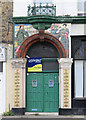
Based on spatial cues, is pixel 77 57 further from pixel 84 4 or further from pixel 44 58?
pixel 84 4

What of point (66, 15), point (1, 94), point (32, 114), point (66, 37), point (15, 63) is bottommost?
point (32, 114)

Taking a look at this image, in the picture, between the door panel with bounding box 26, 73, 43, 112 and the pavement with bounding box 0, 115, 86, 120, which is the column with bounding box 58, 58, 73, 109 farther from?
the door panel with bounding box 26, 73, 43, 112

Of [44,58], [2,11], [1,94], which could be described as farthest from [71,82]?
[2,11]

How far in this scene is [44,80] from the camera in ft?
47.8

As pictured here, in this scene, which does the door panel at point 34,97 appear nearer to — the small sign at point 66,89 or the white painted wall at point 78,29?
the small sign at point 66,89

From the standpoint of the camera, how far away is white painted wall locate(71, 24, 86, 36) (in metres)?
14.1

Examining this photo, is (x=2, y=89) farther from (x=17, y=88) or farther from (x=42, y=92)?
(x=42, y=92)

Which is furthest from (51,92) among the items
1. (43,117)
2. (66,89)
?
(43,117)

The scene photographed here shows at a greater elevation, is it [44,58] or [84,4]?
[84,4]

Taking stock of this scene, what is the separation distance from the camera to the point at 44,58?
14.5 metres

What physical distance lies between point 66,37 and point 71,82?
Result: 2317mm

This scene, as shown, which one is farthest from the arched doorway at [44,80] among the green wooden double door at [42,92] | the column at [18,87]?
the column at [18,87]

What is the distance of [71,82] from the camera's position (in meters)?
14.2

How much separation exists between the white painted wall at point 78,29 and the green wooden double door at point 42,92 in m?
2.40
